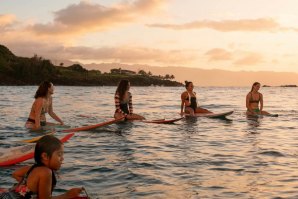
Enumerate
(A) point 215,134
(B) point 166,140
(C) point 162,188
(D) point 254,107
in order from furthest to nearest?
1. (D) point 254,107
2. (A) point 215,134
3. (B) point 166,140
4. (C) point 162,188

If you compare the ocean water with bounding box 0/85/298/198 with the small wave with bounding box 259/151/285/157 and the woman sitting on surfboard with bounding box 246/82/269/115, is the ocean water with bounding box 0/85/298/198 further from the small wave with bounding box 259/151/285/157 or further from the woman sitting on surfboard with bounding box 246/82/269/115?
the woman sitting on surfboard with bounding box 246/82/269/115

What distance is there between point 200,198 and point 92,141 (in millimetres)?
7122

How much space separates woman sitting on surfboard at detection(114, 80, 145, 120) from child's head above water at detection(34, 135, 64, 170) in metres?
13.6

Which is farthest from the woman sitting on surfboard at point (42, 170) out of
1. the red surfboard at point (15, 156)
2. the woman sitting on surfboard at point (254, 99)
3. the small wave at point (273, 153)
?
the woman sitting on surfboard at point (254, 99)

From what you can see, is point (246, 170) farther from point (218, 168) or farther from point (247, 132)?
point (247, 132)

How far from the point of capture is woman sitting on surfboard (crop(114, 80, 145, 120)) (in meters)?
18.9

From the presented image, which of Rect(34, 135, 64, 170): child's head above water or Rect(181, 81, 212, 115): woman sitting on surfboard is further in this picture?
Rect(181, 81, 212, 115): woman sitting on surfboard

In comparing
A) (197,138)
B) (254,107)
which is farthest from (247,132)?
(254,107)

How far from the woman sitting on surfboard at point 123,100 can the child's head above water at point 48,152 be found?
13648 millimetres

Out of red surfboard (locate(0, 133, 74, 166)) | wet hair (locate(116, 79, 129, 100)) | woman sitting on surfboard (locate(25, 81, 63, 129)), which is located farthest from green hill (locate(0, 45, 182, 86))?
red surfboard (locate(0, 133, 74, 166))

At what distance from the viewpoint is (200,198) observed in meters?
7.32

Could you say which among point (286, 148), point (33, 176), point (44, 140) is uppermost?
point (44, 140)

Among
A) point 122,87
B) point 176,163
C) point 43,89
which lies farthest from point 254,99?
point 176,163

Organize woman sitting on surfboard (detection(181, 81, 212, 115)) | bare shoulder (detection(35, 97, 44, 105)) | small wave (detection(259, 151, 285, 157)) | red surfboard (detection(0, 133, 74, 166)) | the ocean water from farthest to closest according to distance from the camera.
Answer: woman sitting on surfboard (detection(181, 81, 212, 115)), bare shoulder (detection(35, 97, 44, 105)), small wave (detection(259, 151, 285, 157)), red surfboard (detection(0, 133, 74, 166)), the ocean water
